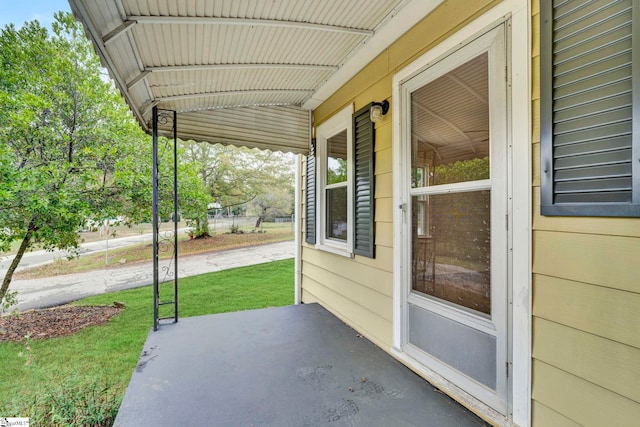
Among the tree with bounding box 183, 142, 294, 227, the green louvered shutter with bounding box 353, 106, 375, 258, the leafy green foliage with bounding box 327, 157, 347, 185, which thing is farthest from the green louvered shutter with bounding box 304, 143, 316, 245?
the tree with bounding box 183, 142, 294, 227

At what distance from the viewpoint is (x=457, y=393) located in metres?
1.68

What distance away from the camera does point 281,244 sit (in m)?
12.3

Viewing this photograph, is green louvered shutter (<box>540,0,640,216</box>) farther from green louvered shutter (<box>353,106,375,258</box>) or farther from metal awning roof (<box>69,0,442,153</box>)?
green louvered shutter (<box>353,106,375,258</box>)

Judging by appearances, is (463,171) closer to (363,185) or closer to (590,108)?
(590,108)

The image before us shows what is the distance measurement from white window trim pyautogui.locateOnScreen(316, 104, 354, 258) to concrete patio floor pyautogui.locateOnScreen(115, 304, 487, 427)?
0.86m

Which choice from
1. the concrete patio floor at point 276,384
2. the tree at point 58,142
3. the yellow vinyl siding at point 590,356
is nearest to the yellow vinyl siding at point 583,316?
the yellow vinyl siding at point 590,356

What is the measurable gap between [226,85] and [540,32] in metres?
2.42

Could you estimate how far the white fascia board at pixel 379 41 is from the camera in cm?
189

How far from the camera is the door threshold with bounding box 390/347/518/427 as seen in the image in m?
1.47

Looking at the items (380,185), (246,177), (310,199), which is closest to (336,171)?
(310,199)

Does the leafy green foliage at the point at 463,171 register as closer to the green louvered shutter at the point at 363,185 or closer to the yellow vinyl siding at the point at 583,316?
the yellow vinyl siding at the point at 583,316

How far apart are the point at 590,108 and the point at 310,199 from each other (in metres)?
2.91

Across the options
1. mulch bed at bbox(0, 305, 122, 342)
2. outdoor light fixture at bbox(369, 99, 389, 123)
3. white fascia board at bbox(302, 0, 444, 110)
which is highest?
white fascia board at bbox(302, 0, 444, 110)

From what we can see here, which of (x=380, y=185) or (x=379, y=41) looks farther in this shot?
(x=380, y=185)
